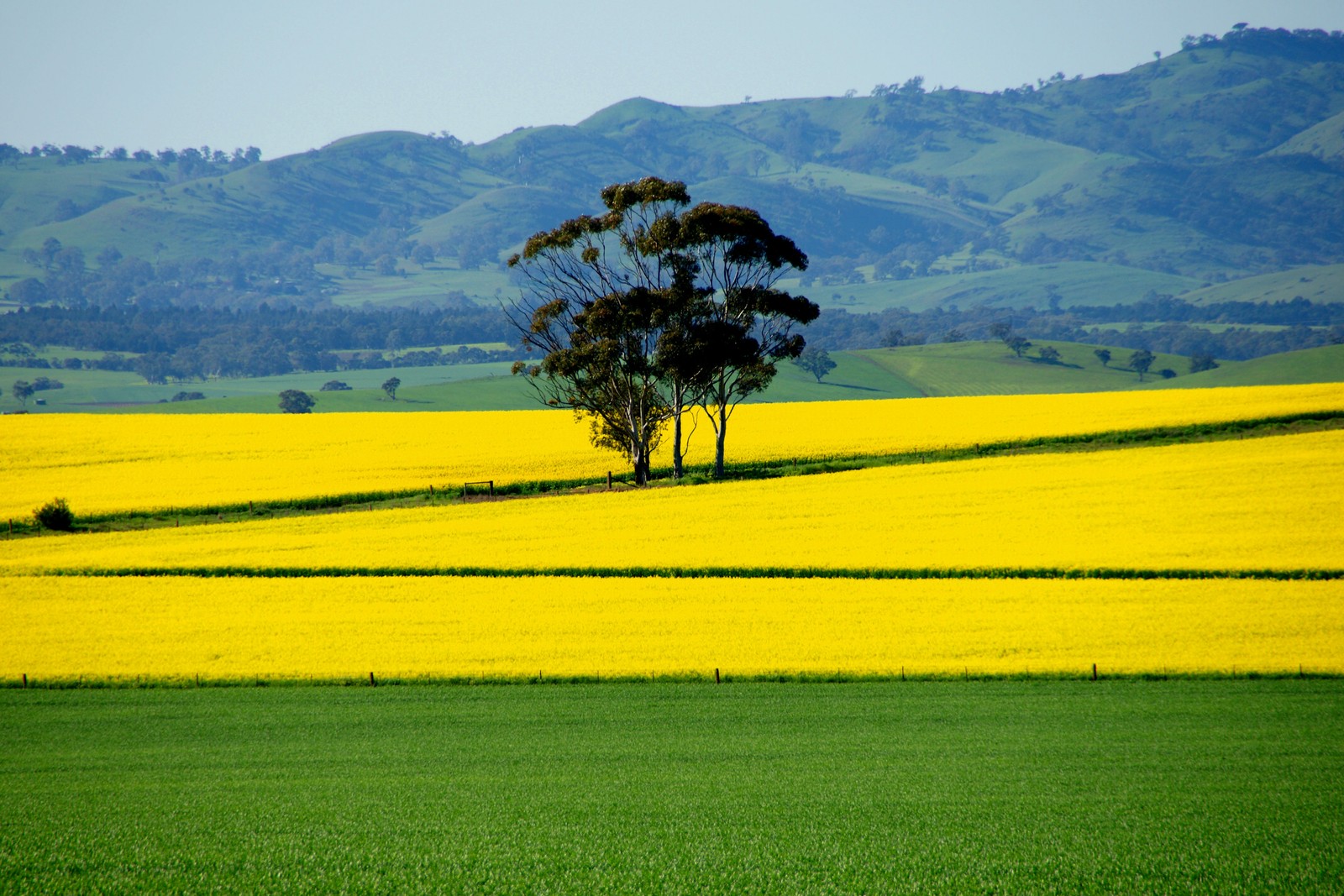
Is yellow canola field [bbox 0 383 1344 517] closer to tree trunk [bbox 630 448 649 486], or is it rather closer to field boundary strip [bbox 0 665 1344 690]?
tree trunk [bbox 630 448 649 486]

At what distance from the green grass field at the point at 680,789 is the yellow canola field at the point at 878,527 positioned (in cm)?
1127

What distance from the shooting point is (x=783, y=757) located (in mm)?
16750

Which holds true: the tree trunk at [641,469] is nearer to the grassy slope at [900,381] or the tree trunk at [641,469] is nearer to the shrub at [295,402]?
the shrub at [295,402]

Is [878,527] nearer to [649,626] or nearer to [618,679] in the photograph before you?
[649,626]

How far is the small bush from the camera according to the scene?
133 feet

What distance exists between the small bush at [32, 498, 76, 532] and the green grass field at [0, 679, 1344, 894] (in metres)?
21.4

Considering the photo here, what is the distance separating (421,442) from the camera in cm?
5819

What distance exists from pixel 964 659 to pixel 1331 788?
9263 millimetres

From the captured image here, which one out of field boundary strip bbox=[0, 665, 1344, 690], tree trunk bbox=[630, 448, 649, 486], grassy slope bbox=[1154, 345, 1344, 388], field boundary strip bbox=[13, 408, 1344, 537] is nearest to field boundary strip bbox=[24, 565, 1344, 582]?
field boundary strip bbox=[0, 665, 1344, 690]

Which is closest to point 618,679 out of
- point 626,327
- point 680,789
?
point 680,789

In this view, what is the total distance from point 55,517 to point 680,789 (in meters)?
34.9

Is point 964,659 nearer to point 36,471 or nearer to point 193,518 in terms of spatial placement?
point 193,518

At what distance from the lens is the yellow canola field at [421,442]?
47406 millimetres

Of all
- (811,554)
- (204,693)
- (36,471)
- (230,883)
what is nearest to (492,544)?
(811,554)
